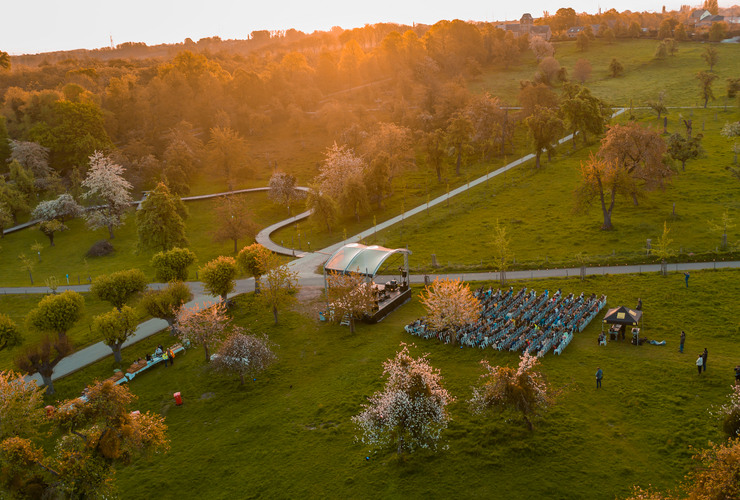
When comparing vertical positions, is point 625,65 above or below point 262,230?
above

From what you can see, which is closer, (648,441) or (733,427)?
(733,427)

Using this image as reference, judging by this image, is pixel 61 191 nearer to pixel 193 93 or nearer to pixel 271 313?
pixel 193 93

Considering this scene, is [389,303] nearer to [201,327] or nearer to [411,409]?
[201,327]

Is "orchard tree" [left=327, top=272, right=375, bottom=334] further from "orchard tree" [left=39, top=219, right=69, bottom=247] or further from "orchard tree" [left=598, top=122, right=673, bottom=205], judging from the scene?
"orchard tree" [left=39, top=219, right=69, bottom=247]

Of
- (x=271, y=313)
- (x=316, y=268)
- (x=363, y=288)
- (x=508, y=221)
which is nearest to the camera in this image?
(x=363, y=288)

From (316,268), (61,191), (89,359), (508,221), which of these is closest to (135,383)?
(89,359)

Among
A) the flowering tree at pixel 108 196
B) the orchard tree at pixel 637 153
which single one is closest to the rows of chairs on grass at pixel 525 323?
the orchard tree at pixel 637 153

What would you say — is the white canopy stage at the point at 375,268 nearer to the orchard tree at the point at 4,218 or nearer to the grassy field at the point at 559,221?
the grassy field at the point at 559,221
